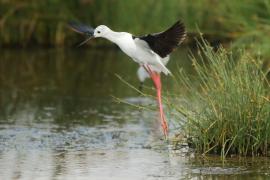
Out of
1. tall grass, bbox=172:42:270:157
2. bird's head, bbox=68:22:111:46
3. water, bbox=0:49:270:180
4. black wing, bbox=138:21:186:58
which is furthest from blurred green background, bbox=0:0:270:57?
tall grass, bbox=172:42:270:157

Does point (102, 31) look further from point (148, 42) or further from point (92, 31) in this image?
point (148, 42)

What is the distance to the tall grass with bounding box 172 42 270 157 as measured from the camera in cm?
866

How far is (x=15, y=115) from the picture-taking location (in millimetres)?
12125

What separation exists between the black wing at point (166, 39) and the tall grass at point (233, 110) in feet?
1.42

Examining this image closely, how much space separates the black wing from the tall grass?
17.1 inches

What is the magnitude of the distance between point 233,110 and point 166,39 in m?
1.07

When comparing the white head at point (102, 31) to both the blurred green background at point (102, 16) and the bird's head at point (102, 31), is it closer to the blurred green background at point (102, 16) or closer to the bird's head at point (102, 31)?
the bird's head at point (102, 31)

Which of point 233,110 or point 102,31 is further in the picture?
point 102,31

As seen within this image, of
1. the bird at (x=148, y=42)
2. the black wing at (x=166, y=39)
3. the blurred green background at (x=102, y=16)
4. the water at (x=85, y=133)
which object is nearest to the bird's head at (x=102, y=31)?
the bird at (x=148, y=42)

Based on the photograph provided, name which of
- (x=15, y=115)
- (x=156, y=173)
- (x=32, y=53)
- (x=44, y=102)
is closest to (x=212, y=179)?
(x=156, y=173)

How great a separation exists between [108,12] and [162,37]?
39.4 feet

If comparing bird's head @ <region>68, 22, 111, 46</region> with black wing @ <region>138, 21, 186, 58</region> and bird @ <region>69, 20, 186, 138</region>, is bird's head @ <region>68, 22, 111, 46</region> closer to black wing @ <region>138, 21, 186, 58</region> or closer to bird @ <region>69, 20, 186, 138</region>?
bird @ <region>69, 20, 186, 138</region>

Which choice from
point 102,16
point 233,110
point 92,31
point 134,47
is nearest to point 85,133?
point 92,31

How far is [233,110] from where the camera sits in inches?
343
